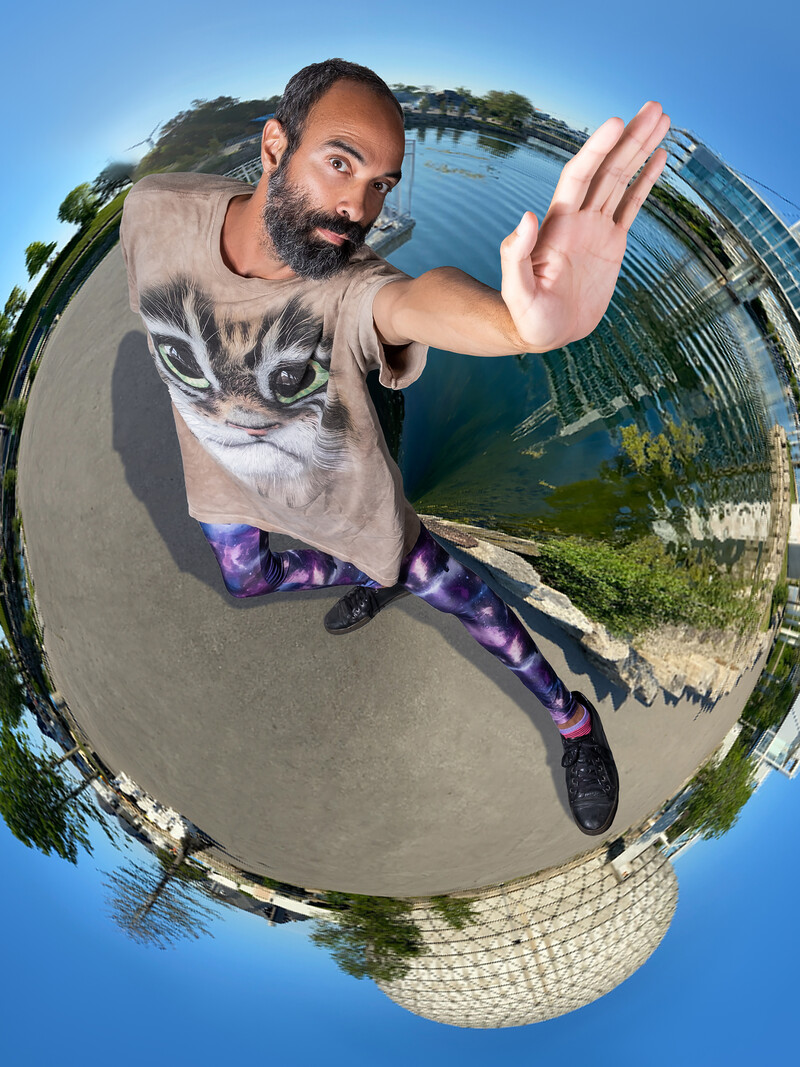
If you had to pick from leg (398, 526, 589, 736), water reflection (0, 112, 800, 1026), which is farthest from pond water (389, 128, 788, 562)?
leg (398, 526, 589, 736)

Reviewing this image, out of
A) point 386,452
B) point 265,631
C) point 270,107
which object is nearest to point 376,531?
point 386,452

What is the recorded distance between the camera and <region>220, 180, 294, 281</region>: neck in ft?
1.99

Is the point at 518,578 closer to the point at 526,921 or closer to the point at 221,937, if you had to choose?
the point at 526,921

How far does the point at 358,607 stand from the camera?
3.73ft

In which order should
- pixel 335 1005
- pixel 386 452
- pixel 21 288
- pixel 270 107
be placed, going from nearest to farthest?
pixel 386 452 < pixel 270 107 < pixel 21 288 < pixel 335 1005

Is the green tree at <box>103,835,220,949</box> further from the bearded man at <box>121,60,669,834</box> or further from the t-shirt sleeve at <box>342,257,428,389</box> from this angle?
the t-shirt sleeve at <box>342,257,428,389</box>

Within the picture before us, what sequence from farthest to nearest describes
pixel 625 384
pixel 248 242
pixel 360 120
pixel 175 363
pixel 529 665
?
pixel 529 665, pixel 625 384, pixel 175 363, pixel 248 242, pixel 360 120

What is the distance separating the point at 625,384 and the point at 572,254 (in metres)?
0.49

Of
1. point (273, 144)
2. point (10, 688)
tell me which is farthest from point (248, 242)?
point (10, 688)

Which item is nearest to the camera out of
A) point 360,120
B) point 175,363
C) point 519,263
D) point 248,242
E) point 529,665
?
point 519,263

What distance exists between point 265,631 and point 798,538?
0.85 meters

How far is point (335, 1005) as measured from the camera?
1.12 meters

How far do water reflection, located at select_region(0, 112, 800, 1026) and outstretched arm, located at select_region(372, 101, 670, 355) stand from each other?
450mm

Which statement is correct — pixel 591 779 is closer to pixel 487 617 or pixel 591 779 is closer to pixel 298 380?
pixel 487 617
